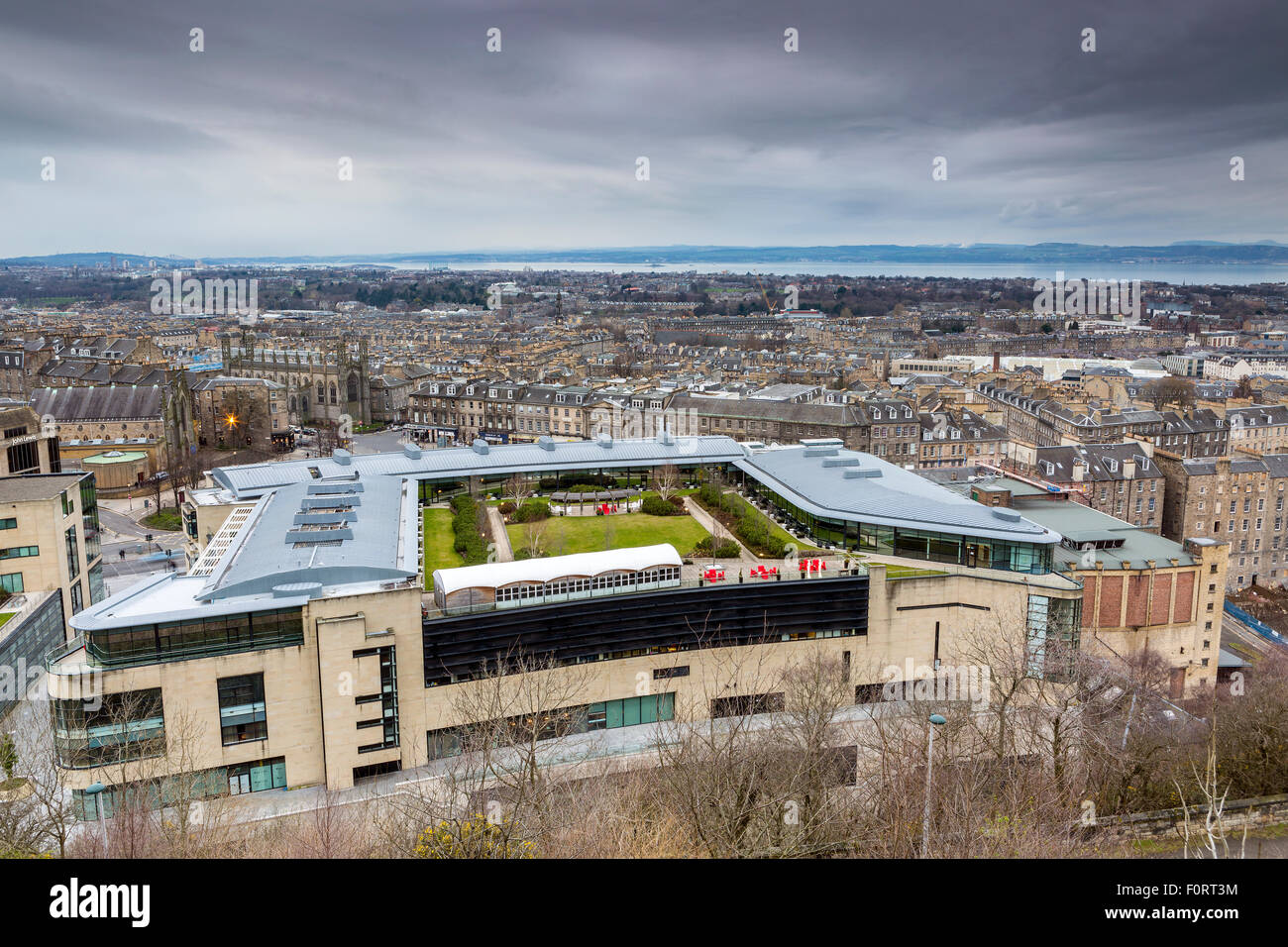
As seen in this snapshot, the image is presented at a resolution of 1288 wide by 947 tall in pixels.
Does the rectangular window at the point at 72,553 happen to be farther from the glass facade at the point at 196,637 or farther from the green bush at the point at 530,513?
the green bush at the point at 530,513

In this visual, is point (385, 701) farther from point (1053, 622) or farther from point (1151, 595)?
point (1151, 595)

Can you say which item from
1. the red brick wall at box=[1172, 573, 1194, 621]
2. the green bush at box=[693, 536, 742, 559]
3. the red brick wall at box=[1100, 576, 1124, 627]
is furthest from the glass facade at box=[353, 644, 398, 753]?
the red brick wall at box=[1172, 573, 1194, 621]

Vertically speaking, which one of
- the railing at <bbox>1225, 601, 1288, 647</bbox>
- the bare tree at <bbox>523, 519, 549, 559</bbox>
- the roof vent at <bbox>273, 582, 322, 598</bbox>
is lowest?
the railing at <bbox>1225, 601, 1288, 647</bbox>

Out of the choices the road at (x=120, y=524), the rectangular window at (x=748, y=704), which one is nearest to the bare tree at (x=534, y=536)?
the rectangular window at (x=748, y=704)

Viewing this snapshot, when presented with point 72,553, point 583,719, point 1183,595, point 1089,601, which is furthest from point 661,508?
point 72,553

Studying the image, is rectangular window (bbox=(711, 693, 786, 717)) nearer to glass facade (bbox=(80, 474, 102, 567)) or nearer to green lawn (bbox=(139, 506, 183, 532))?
glass facade (bbox=(80, 474, 102, 567))
